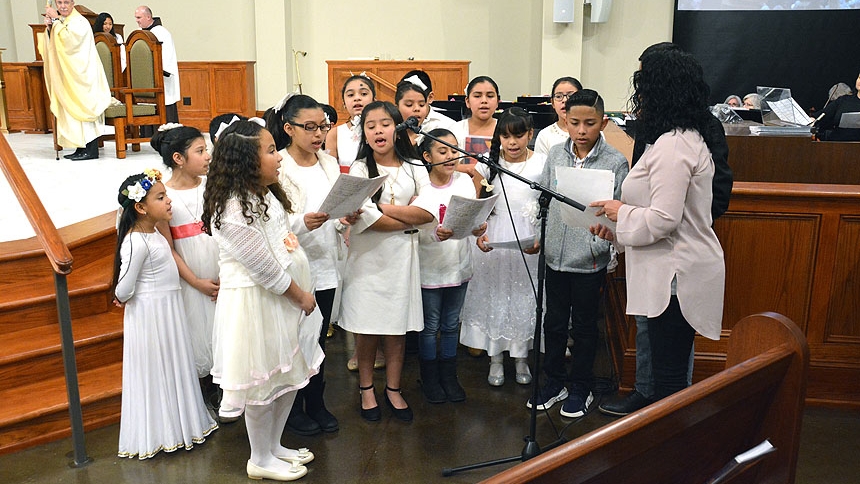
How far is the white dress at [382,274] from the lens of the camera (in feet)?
9.96

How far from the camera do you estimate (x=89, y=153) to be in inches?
283

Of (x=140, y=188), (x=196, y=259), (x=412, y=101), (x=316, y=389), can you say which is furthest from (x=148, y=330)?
(x=412, y=101)

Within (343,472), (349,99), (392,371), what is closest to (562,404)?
(392,371)

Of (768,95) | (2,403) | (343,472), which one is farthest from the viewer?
(768,95)

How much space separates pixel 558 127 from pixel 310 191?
169 cm

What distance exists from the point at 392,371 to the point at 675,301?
121 cm

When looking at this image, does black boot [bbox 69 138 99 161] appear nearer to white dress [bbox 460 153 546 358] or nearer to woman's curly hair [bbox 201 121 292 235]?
white dress [bbox 460 153 546 358]

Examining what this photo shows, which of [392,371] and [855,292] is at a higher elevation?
[855,292]

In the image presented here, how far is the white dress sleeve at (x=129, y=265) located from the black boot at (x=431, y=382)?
1.25 m

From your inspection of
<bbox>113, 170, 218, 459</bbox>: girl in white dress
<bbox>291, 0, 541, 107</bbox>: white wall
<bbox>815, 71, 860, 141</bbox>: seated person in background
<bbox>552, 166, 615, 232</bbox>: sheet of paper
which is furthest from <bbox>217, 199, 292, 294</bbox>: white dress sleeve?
<bbox>291, 0, 541, 107</bbox>: white wall

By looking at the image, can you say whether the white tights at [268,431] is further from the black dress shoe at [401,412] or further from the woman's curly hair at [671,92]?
the woman's curly hair at [671,92]

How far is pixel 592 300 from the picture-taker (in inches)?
123

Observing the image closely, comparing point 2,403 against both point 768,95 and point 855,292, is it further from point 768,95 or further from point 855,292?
point 768,95

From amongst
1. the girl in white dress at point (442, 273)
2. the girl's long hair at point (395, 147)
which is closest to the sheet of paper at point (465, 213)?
the girl in white dress at point (442, 273)
